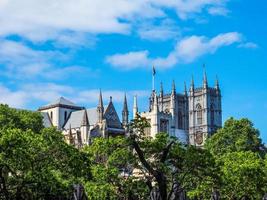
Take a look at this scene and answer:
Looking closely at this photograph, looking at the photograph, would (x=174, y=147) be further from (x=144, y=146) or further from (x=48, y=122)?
(x=48, y=122)

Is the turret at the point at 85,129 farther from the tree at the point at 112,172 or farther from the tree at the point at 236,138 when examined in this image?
the tree at the point at 112,172

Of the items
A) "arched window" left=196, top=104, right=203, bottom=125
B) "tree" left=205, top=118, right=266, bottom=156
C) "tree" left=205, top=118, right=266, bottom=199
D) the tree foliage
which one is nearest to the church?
"arched window" left=196, top=104, right=203, bottom=125

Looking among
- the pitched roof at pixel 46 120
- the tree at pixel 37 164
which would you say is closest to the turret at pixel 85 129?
the pitched roof at pixel 46 120

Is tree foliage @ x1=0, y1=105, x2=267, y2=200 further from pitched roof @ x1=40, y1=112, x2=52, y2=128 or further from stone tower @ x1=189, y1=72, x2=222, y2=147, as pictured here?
stone tower @ x1=189, y1=72, x2=222, y2=147

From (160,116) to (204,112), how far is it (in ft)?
50.8

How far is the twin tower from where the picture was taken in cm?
14800

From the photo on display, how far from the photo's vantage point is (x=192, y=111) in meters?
153

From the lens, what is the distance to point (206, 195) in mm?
52938

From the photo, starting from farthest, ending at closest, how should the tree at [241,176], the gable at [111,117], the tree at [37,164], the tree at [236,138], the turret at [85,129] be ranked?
the gable at [111,117]
the turret at [85,129]
the tree at [236,138]
the tree at [241,176]
the tree at [37,164]

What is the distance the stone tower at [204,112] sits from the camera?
14825cm

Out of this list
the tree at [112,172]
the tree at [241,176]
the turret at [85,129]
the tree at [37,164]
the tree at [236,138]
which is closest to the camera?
the tree at [37,164]

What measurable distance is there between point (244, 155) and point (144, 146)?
19.9m

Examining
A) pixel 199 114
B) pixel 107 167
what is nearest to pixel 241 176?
pixel 107 167

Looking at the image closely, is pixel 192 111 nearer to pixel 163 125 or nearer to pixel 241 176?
pixel 163 125
